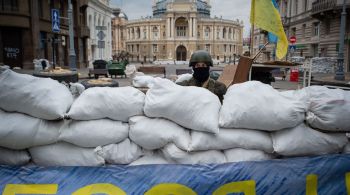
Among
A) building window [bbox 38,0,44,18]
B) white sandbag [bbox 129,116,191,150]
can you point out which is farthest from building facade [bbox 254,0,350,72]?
white sandbag [bbox 129,116,191,150]

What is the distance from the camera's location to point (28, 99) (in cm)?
216

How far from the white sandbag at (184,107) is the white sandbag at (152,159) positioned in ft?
0.97

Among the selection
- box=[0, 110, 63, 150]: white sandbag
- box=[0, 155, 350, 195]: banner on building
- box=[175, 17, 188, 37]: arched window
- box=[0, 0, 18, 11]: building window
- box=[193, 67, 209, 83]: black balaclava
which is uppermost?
box=[175, 17, 188, 37]: arched window

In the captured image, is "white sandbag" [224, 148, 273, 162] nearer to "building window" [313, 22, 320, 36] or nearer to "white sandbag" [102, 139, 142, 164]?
"white sandbag" [102, 139, 142, 164]

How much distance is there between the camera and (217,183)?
2.14 m

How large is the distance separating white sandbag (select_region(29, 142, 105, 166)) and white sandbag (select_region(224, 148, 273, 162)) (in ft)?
3.11

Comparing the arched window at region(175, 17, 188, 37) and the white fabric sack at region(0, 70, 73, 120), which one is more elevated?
the arched window at region(175, 17, 188, 37)

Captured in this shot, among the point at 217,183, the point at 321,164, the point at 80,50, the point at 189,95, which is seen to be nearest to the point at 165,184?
the point at 217,183

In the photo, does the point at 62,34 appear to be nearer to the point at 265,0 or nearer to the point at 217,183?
the point at 265,0

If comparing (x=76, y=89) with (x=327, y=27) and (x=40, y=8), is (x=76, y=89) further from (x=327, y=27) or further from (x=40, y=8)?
(x=327, y=27)

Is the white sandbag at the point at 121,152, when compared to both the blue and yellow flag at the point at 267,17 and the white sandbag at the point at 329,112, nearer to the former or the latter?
the white sandbag at the point at 329,112

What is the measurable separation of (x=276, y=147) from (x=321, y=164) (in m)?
0.36

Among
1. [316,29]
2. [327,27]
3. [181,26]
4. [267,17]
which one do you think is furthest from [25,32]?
[181,26]

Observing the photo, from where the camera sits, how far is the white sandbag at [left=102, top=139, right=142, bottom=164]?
7.35ft
